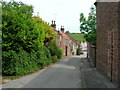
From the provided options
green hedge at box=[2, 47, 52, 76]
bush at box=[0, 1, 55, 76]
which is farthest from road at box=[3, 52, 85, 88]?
bush at box=[0, 1, 55, 76]

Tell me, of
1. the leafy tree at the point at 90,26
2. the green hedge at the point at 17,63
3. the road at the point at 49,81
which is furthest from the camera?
the leafy tree at the point at 90,26

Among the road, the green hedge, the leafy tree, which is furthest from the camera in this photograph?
the leafy tree

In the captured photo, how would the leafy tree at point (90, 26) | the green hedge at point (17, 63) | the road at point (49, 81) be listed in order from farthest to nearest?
the leafy tree at point (90, 26), the green hedge at point (17, 63), the road at point (49, 81)

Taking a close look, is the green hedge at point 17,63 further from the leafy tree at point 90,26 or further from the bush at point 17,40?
the leafy tree at point 90,26

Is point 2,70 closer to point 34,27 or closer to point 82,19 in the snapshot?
point 34,27

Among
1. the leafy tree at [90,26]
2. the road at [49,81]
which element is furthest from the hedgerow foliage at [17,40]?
the leafy tree at [90,26]

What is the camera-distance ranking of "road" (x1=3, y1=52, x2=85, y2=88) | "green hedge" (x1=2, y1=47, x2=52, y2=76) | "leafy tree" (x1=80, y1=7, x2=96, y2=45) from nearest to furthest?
1. "road" (x1=3, y1=52, x2=85, y2=88)
2. "green hedge" (x1=2, y1=47, x2=52, y2=76)
3. "leafy tree" (x1=80, y1=7, x2=96, y2=45)

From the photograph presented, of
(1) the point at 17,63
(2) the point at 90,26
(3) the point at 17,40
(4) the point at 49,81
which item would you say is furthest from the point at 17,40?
(2) the point at 90,26

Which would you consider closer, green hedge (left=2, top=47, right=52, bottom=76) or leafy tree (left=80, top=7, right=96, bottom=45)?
green hedge (left=2, top=47, right=52, bottom=76)

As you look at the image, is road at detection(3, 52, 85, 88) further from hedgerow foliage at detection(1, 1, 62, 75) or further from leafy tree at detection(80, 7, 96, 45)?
leafy tree at detection(80, 7, 96, 45)

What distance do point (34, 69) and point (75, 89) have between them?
888cm

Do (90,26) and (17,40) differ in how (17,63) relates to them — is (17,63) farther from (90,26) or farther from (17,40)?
(90,26)

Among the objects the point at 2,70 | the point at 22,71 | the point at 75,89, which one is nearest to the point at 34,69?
the point at 22,71

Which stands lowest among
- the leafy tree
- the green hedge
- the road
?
the road
